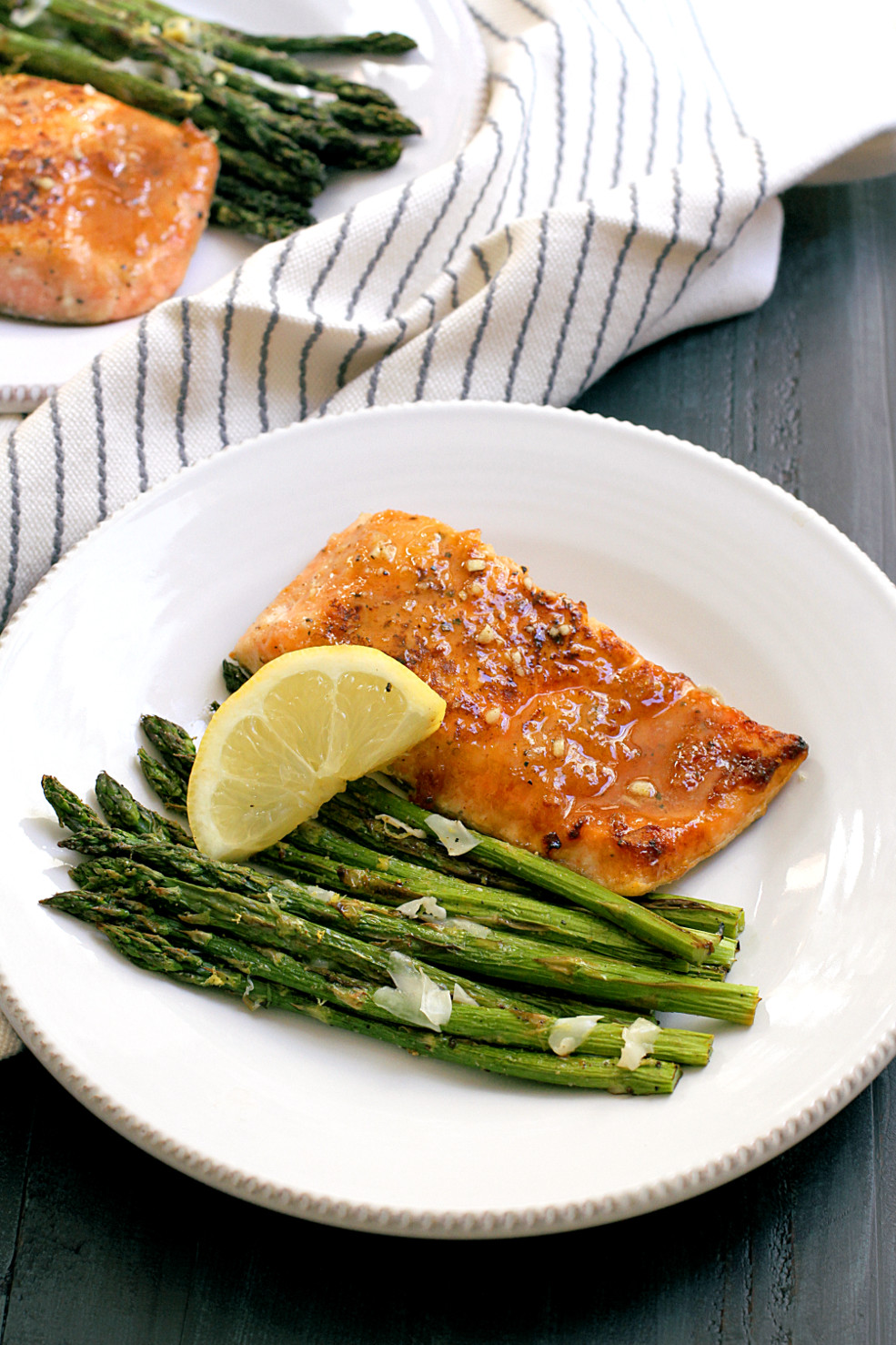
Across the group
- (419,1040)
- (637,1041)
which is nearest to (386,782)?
(419,1040)

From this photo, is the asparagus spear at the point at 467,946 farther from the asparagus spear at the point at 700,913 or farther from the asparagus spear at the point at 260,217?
the asparagus spear at the point at 260,217

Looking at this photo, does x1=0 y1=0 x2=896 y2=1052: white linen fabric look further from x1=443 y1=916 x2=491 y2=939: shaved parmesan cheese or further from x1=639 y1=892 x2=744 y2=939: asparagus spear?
x1=639 y1=892 x2=744 y2=939: asparagus spear

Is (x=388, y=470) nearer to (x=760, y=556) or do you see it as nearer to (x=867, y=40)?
(x=760, y=556)

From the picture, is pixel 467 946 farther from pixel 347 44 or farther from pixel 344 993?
pixel 347 44

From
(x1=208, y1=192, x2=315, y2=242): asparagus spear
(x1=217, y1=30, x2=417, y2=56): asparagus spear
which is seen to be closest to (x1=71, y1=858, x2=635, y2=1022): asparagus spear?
(x1=208, y1=192, x2=315, y2=242): asparagus spear

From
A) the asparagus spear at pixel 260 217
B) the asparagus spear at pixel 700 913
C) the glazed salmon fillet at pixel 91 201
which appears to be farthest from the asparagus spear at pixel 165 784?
the asparagus spear at pixel 260 217

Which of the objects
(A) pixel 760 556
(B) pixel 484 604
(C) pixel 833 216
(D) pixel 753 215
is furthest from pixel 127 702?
(C) pixel 833 216
